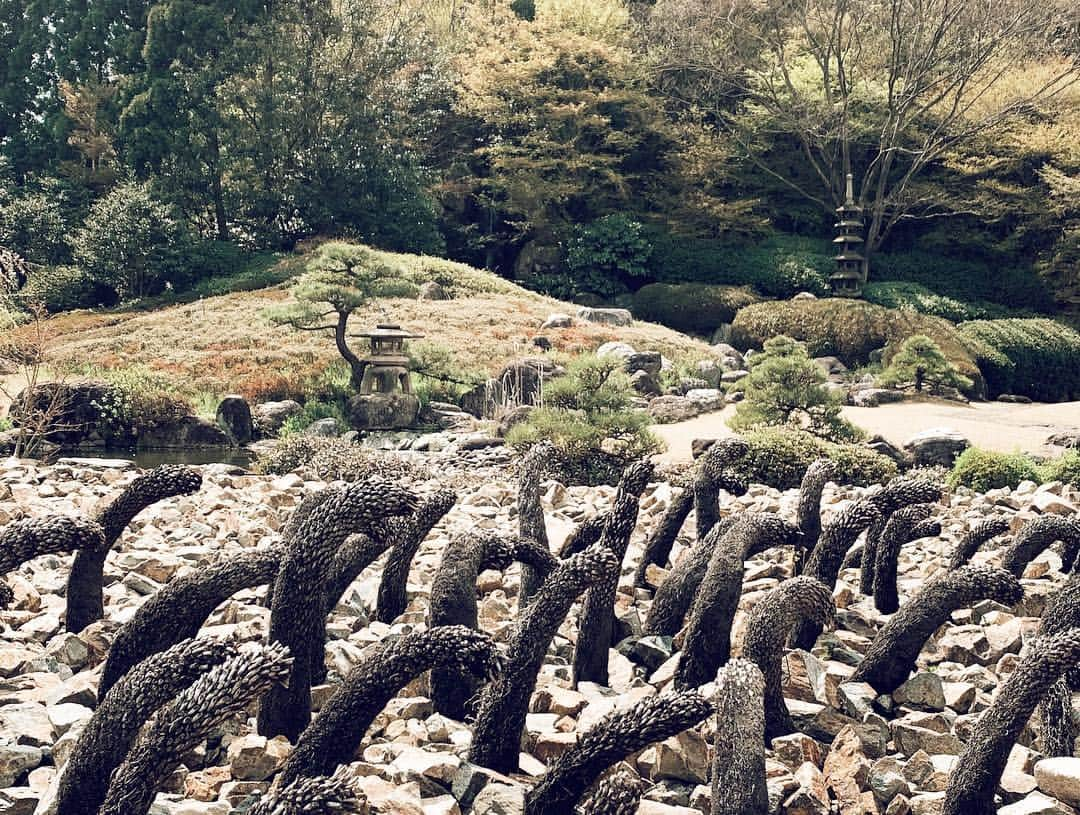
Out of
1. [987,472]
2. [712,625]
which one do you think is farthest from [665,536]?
[987,472]

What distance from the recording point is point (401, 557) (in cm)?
343

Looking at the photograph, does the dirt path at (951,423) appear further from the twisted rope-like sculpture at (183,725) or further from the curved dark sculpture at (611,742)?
the twisted rope-like sculpture at (183,725)

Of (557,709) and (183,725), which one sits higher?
(183,725)

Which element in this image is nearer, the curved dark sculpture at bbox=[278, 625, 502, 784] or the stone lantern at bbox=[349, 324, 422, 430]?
the curved dark sculpture at bbox=[278, 625, 502, 784]

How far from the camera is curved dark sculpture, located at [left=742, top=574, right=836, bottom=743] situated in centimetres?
252

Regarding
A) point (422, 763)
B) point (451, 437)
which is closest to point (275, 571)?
point (422, 763)

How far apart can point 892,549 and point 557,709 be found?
67.3 inches

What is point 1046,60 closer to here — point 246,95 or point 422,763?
point 246,95

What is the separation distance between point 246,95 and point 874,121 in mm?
15474

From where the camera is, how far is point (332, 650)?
9.71 ft

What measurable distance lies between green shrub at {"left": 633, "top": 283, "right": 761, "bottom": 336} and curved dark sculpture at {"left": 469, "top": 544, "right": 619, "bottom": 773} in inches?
785

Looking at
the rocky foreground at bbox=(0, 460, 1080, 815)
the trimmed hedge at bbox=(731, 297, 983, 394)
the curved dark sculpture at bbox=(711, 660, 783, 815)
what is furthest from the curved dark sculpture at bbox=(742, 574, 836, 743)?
the trimmed hedge at bbox=(731, 297, 983, 394)

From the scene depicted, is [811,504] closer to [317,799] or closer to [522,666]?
[522,666]

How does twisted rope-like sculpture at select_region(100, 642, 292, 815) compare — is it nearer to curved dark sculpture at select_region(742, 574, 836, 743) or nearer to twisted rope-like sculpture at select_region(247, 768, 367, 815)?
twisted rope-like sculpture at select_region(247, 768, 367, 815)
